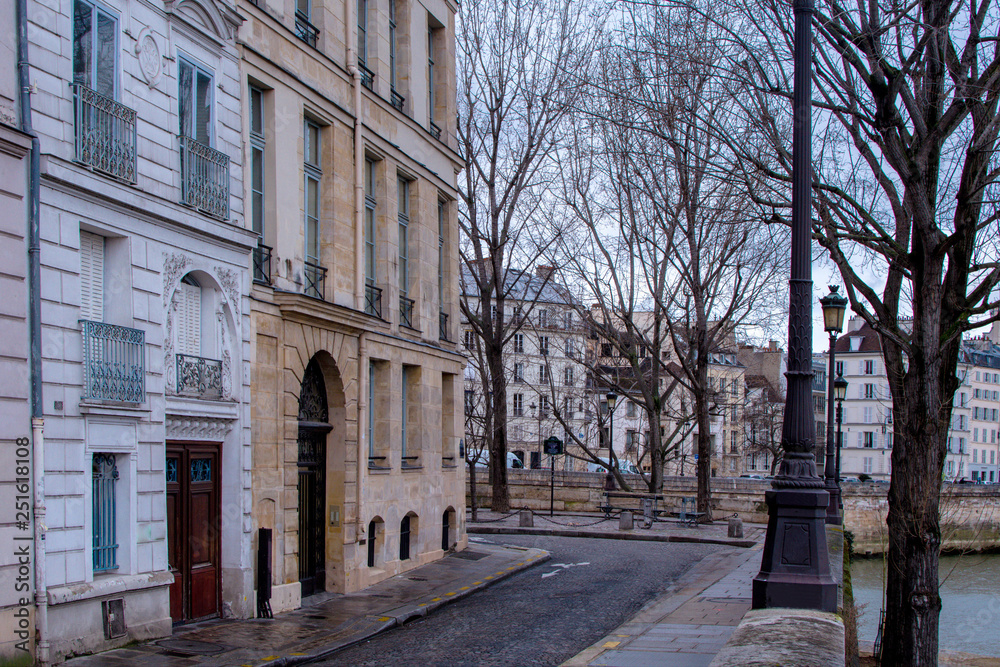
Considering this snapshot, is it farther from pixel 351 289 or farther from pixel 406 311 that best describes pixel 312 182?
pixel 406 311

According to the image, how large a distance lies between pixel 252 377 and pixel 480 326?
2035cm

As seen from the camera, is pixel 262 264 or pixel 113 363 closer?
pixel 113 363

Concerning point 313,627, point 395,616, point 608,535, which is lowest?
point 608,535

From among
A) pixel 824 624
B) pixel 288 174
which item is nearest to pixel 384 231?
pixel 288 174

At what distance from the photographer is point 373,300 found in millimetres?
17750

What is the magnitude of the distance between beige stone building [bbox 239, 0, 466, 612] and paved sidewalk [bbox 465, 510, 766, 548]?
6.28 m

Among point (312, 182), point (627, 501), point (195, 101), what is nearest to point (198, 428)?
point (195, 101)

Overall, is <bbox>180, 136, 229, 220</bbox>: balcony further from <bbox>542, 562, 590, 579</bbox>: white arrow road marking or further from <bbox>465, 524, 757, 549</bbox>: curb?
<bbox>465, 524, 757, 549</bbox>: curb

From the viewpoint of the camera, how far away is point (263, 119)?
46.8 feet

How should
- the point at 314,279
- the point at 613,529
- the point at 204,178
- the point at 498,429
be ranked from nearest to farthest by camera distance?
the point at 204,178 → the point at 314,279 → the point at 613,529 → the point at 498,429

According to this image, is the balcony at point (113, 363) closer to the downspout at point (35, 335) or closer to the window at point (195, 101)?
the downspout at point (35, 335)

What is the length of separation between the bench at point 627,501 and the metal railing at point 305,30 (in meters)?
18.6

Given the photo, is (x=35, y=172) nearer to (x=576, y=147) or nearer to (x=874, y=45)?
(x=874, y=45)

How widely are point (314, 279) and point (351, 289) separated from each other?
39.4 inches
